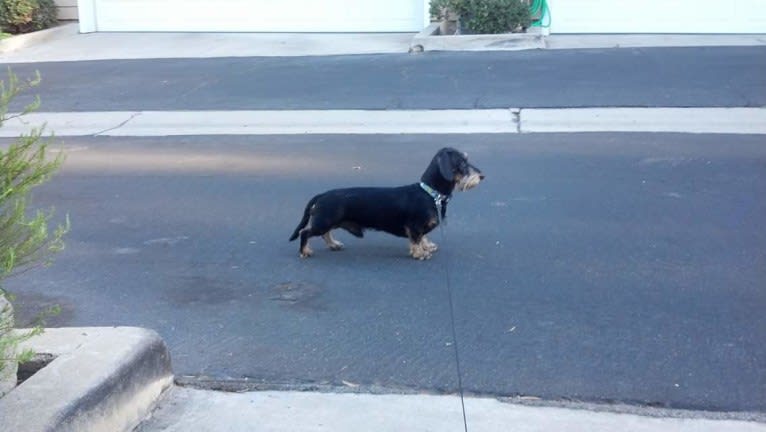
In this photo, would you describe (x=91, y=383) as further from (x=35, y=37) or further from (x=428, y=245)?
(x=35, y=37)

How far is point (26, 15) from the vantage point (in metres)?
21.8

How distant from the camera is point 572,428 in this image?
17.5 ft

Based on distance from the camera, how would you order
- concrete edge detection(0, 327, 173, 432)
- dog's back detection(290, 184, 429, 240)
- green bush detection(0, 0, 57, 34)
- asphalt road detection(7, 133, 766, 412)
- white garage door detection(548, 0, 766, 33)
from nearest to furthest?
concrete edge detection(0, 327, 173, 432) → asphalt road detection(7, 133, 766, 412) → dog's back detection(290, 184, 429, 240) → white garage door detection(548, 0, 766, 33) → green bush detection(0, 0, 57, 34)

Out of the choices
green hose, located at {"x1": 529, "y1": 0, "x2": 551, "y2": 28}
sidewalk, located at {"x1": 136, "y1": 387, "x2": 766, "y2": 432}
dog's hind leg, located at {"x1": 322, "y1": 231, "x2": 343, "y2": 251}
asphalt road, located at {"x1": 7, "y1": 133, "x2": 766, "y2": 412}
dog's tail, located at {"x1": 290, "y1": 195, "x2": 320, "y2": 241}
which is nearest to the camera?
sidewalk, located at {"x1": 136, "y1": 387, "x2": 766, "y2": 432}

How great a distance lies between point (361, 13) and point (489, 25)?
3.36m

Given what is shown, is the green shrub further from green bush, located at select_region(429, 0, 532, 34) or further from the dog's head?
green bush, located at select_region(429, 0, 532, 34)

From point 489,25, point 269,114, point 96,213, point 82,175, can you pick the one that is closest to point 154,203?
point 96,213

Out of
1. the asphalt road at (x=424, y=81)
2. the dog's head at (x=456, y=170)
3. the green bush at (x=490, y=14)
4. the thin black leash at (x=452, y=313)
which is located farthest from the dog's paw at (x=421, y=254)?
the green bush at (x=490, y=14)

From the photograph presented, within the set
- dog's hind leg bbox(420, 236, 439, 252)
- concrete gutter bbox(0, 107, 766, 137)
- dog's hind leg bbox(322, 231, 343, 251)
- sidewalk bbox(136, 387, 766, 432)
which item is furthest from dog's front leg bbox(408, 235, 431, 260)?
concrete gutter bbox(0, 107, 766, 137)

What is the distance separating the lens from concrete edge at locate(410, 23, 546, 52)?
1830cm

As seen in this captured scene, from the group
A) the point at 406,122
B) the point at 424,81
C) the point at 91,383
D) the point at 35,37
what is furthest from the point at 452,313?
the point at 35,37

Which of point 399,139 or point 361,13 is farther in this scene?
point 361,13

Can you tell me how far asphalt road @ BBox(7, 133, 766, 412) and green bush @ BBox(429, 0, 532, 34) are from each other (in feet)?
21.4

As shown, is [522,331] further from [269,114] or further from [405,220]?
[269,114]
